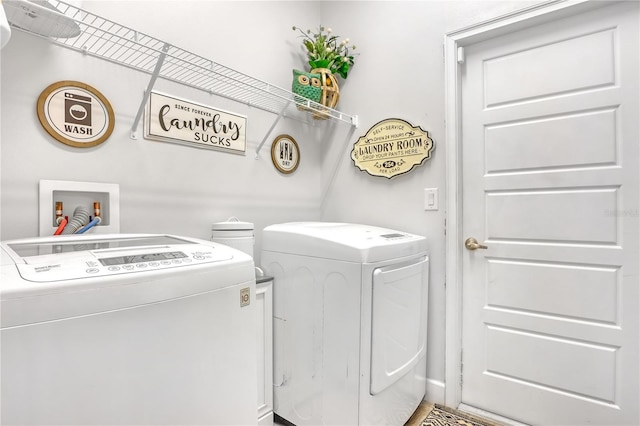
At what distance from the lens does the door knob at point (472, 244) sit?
1717 mm

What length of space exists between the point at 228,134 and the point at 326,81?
0.72 meters

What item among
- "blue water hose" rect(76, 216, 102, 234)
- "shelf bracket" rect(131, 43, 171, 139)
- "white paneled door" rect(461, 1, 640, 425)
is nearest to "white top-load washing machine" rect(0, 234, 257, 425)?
"blue water hose" rect(76, 216, 102, 234)

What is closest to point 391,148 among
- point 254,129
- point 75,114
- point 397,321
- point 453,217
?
point 453,217

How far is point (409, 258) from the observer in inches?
59.1

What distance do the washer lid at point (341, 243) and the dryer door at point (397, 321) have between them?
7cm

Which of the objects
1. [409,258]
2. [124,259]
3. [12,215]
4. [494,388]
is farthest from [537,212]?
[12,215]

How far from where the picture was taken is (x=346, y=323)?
1311 millimetres

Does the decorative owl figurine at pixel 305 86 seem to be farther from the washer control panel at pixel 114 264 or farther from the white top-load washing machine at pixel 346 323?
the washer control panel at pixel 114 264

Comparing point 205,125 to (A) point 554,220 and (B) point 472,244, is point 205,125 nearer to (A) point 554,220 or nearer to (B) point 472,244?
(B) point 472,244

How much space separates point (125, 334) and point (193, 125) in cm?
108

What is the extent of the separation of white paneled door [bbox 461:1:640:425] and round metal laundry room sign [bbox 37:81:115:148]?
1.73 meters

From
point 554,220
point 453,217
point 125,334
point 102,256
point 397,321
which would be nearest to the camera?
point 125,334

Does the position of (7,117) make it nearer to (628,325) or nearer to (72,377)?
(72,377)

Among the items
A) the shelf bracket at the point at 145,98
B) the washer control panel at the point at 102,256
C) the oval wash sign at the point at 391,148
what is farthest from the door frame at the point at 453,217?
the shelf bracket at the point at 145,98
